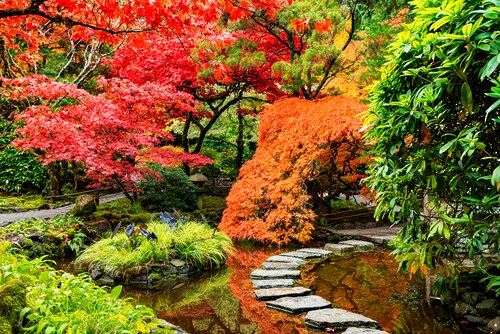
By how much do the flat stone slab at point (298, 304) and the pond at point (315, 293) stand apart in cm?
11

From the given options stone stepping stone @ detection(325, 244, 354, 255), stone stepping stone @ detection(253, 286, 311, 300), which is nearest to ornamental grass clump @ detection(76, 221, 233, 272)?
stone stepping stone @ detection(253, 286, 311, 300)

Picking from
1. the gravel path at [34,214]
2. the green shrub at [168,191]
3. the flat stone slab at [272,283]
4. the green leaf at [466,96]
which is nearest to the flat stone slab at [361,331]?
the flat stone slab at [272,283]

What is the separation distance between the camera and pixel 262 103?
14.9 metres

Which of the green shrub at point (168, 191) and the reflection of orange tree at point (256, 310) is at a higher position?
the green shrub at point (168, 191)

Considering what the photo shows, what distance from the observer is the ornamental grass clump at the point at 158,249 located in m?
6.62

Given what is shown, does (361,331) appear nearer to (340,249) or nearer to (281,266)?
(281,266)

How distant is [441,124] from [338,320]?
2.25m

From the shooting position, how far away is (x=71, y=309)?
2902mm

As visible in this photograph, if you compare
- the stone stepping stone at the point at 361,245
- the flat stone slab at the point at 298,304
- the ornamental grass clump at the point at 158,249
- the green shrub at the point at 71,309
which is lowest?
the stone stepping stone at the point at 361,245

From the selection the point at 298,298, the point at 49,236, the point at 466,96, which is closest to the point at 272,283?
the point at 298,298

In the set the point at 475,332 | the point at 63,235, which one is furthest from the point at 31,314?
the point at 63,235

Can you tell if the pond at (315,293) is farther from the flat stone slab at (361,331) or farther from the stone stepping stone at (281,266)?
the flat stone slab at (361,331)

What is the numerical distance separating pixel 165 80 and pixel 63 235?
16.9ft

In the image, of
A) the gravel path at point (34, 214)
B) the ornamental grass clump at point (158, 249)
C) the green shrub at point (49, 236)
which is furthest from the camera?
the gravel path at point (34, 214)
